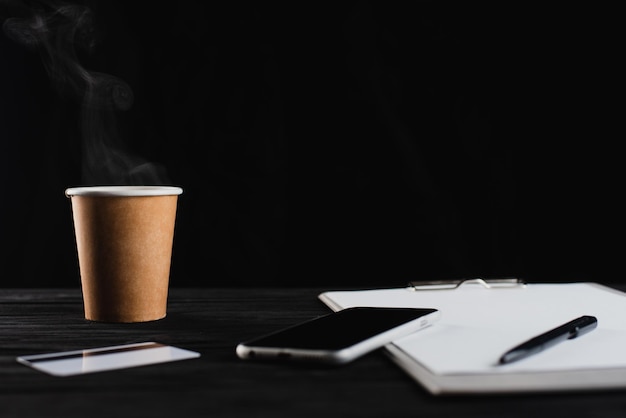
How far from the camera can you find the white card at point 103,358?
1.58 feet

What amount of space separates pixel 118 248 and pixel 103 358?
172 mm

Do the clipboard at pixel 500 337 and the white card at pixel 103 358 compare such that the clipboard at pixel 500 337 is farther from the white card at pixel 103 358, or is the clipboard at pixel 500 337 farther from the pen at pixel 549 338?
the white card at pixel 103 358

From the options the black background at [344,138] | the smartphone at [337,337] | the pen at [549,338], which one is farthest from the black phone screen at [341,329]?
the black background at [344,138]

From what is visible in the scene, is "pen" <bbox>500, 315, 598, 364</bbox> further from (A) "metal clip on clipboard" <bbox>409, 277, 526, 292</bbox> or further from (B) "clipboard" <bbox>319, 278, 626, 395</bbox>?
(A) "metal clip on clipboard" <bbox>409, 277, 526, 292</bbox>

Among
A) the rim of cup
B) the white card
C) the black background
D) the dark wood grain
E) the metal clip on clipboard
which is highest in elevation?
the black background

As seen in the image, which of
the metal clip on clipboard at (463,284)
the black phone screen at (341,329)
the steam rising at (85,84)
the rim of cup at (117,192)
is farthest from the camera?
the steam rising at (85,84)

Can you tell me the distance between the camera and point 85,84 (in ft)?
4.56

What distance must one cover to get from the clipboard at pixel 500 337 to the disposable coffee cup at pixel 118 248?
0.20m

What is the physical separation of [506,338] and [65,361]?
0.33 m

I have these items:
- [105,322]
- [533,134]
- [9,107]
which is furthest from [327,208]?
[105,322]

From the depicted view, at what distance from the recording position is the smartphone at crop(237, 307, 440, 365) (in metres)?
0.49

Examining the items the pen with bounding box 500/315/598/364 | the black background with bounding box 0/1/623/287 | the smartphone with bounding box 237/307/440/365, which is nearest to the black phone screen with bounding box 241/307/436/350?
the smartphone with bounding box 237/307/440/365

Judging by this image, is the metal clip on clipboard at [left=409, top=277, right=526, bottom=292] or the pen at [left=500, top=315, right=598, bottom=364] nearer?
the pen at [left=500, top=315, right=598, bottom=364]

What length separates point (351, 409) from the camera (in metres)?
0.40
